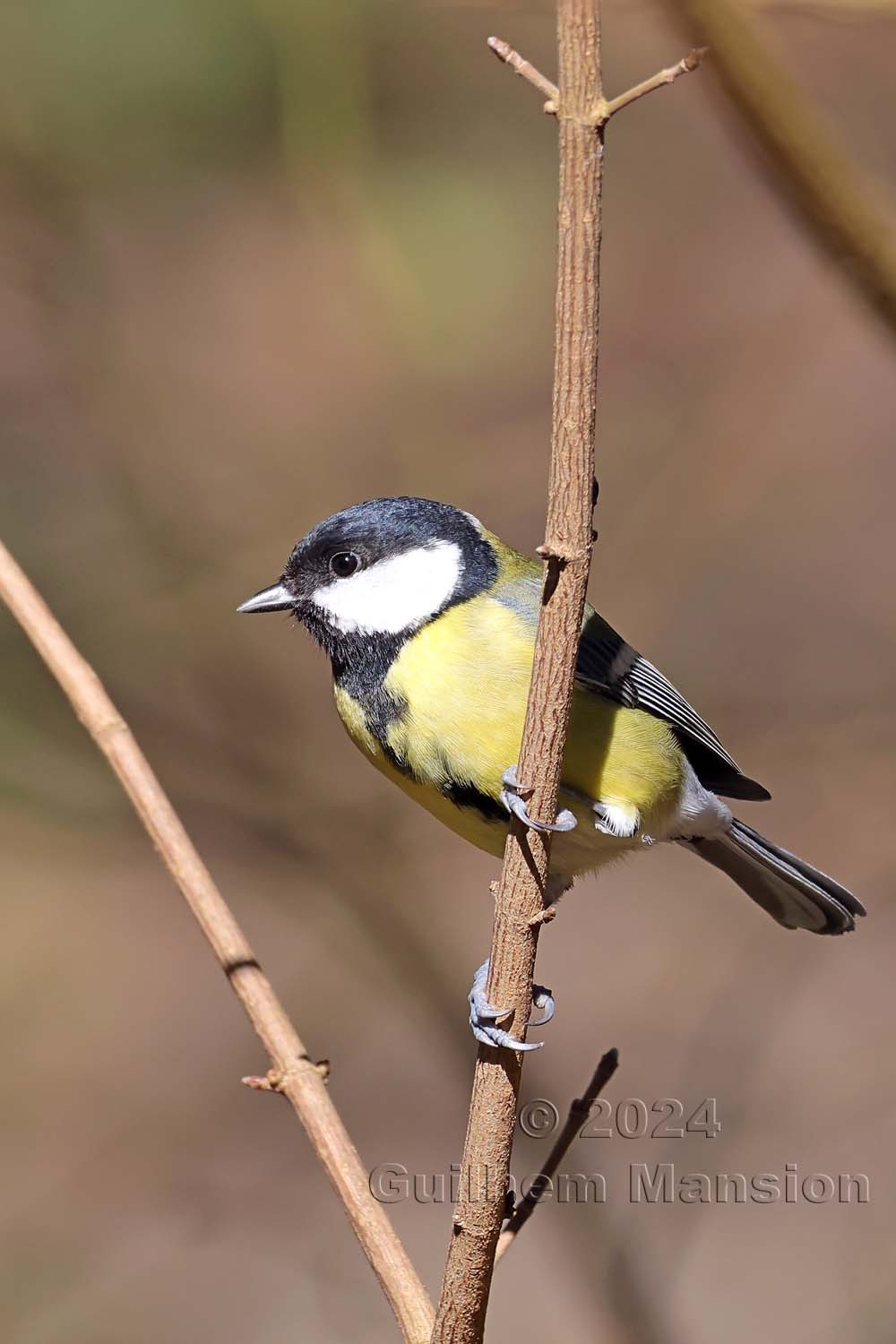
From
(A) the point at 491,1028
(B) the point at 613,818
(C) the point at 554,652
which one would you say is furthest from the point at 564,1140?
(B) the point at 613,818

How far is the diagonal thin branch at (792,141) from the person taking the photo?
97 centimetres

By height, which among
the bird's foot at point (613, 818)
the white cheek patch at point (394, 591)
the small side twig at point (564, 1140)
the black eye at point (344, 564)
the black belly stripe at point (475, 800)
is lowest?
the small side twig at point (564, 1140)

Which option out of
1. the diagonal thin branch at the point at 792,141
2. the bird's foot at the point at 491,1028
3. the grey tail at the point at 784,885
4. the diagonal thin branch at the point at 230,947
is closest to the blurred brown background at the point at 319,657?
the grey tail at the point at 784,885

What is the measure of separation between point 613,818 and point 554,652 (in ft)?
2.61

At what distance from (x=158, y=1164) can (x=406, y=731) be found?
79.5 inches

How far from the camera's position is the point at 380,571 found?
6.80 ft

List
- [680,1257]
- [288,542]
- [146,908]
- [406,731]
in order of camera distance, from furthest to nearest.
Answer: [146,908] → [288,542] → [680,1257] → [406,731]

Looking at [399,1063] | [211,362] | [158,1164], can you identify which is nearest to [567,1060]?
[399,1063]

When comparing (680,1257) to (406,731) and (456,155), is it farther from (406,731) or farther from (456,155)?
(456,155)

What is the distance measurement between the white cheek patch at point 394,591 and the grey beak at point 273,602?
6 cm

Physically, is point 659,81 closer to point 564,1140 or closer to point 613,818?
point 564,1140

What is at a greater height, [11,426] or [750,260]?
[750,260]

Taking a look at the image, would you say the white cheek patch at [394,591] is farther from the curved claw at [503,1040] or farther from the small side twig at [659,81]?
the small side twig at [659,81]

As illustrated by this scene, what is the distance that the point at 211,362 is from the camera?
3.96m
